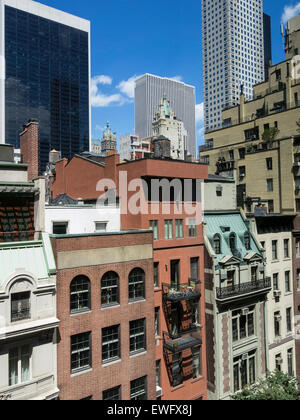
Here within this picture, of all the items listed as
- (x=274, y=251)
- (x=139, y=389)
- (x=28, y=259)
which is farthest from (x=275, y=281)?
(x=28, y=259)

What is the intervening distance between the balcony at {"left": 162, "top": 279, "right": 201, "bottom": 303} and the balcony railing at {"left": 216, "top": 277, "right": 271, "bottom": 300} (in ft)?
7.01

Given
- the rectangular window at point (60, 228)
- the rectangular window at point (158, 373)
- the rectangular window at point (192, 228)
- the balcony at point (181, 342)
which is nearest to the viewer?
the rectangular window at point (60, 228)

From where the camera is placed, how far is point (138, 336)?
21.9 metres

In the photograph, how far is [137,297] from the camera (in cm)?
2211

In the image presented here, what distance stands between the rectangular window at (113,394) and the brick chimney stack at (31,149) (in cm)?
1430

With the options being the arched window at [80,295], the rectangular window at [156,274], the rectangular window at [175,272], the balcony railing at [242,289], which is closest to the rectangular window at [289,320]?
the balcony railing at [242,289]

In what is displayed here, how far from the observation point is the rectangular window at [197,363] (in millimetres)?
26266

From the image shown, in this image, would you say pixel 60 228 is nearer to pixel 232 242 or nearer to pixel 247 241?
pixel 232 242

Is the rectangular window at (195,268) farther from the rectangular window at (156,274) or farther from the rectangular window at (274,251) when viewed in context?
the rectangular window at (274,251)

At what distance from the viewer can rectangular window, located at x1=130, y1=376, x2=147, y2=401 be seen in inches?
836

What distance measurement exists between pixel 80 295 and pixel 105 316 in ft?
6.84
